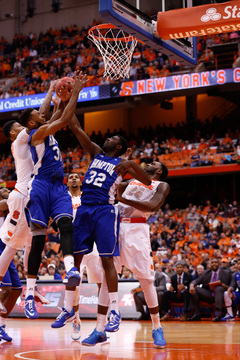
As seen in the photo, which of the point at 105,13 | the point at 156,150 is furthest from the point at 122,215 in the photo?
the point at 156,150

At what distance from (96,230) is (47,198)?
2.36 ft

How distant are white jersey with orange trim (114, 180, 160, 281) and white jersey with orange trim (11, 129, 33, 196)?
1369mm

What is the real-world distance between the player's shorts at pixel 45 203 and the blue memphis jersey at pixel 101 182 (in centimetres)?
34

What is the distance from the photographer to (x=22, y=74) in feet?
97.0

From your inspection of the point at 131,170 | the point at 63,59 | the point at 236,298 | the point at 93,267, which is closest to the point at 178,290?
the point at 236,298

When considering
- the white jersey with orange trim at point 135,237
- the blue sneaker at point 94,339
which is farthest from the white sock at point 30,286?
the white jersey with orange trim at point 135,237

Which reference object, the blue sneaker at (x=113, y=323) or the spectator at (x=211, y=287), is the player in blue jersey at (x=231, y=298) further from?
the blue sneaker at (x=113, y=323)

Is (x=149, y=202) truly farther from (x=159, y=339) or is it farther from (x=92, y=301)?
(x=92, y=301)

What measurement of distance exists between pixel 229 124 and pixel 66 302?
2152cm

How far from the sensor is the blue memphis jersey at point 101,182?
6.48 m

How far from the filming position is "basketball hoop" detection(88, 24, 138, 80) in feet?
30.9

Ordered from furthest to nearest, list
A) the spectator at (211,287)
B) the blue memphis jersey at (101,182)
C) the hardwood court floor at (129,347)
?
the spectator at (211,287) → the blue memphis jersey at (101,182) → the hardwood court floor at (129,347)

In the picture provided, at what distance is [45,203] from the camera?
20.1 ft

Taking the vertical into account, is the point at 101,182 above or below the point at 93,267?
above
